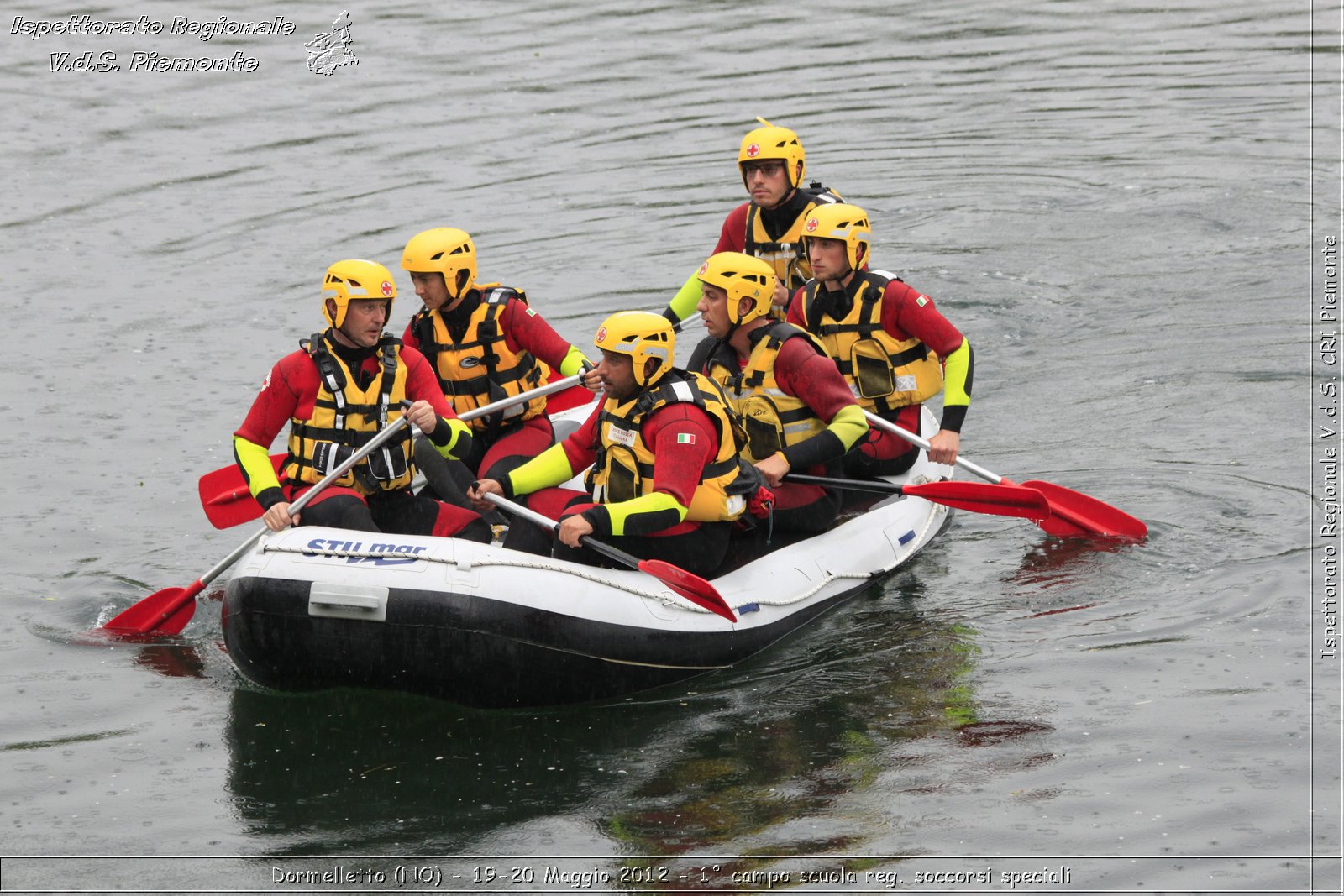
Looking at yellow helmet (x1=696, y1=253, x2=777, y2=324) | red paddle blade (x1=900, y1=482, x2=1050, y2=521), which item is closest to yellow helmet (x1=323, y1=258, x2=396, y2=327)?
yellow helmet (x1=696, y1=253, x2=777, y2=324)

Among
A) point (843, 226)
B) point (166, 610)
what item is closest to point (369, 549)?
point (166, 610)

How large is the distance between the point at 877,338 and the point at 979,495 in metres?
0.93

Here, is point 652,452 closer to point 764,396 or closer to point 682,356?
point 764,396

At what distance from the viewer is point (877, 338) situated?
339 inches

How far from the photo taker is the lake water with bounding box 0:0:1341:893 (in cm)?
634

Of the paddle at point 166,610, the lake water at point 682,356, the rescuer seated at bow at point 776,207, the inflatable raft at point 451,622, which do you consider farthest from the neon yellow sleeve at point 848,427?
the paddle at point 166,610

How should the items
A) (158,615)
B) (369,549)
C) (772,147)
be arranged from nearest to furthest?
1. (369,549)
2. (158,615)
3. (772,147)

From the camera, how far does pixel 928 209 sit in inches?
558

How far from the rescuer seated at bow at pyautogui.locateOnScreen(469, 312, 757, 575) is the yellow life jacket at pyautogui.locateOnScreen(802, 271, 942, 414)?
4.97 feet

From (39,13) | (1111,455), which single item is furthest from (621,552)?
(39,13)

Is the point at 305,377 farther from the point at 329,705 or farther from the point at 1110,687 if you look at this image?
the point at 1110,687

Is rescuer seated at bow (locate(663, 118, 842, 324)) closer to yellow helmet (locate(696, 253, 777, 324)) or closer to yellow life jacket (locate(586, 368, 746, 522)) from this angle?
yellow helmet (locate(696, 253, 777, 324))

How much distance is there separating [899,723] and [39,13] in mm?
14697

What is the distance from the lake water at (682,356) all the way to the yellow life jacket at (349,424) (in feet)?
3.14
